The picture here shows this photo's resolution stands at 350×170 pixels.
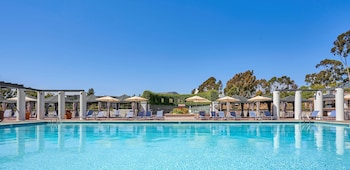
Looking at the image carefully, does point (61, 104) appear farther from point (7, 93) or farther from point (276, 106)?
point (7, 93)

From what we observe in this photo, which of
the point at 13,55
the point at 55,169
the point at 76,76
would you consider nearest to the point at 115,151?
the point at 55,169

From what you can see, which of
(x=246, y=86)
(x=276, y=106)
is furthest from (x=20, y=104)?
(x=246, y=86)

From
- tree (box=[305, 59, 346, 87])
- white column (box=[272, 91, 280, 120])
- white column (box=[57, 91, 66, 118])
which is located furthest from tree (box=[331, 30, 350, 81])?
white column (box=[57, 91, 66, 118])

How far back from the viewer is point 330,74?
38625 millimetres

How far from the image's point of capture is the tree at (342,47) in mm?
32469

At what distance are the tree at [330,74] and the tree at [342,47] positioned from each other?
3.04m

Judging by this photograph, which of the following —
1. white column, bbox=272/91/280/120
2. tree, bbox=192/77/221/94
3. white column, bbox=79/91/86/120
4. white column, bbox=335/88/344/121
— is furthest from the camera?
tree, bbox=192/77/221/94

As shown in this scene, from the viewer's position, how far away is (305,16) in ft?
64.6

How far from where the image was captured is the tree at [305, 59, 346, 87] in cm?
3721

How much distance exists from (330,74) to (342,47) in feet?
21.1

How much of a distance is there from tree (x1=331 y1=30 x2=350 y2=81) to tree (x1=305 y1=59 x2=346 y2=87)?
3.04 metres

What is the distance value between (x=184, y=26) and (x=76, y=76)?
12.5 m

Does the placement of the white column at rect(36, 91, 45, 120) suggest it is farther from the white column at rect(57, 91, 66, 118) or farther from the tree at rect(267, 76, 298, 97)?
the tree at rect(267, 76, 298, 97)

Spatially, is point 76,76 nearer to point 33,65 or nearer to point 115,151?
point 33,65
